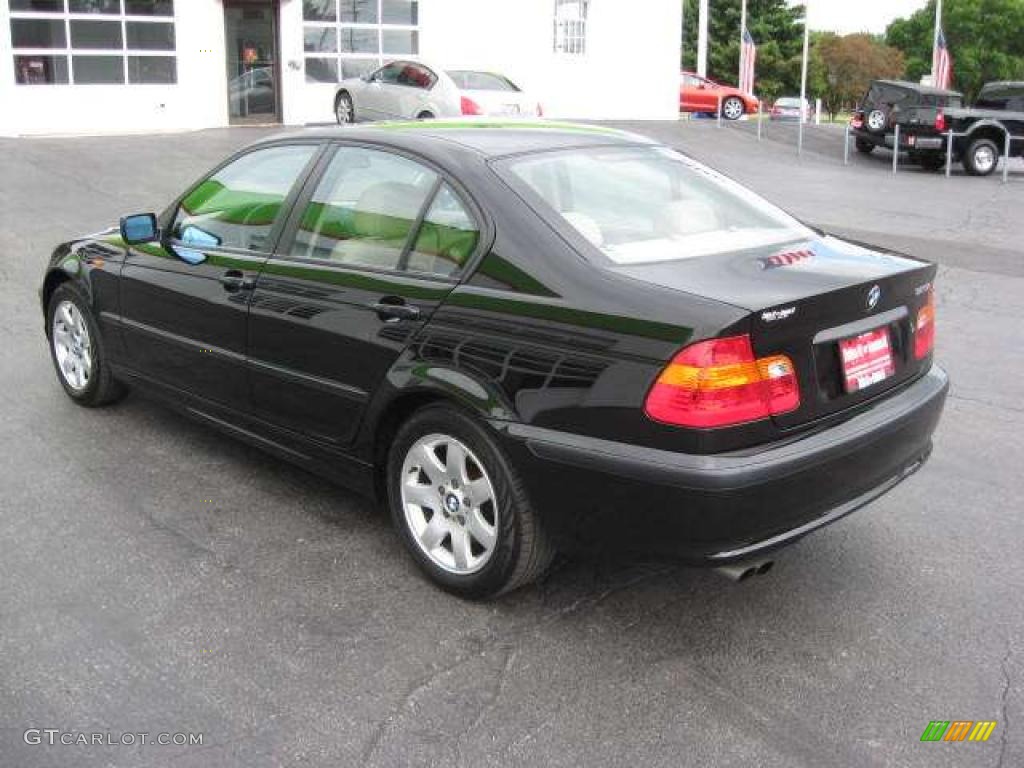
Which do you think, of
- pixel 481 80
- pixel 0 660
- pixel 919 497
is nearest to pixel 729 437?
pixel 919 497

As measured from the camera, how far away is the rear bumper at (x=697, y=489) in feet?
9.90

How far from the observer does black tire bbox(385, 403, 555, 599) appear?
338 centimetres

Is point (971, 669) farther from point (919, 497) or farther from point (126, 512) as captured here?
point (126, 512)

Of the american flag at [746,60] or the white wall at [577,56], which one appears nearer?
the white wall at [577,56]

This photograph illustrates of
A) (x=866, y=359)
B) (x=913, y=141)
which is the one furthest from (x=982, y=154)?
(x=866, y=359)

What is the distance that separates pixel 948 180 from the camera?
1961 centimetres

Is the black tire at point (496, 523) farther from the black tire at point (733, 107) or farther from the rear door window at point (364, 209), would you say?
the black tire at point (733, 107)

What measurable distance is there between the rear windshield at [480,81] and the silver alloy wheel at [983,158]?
349 inches

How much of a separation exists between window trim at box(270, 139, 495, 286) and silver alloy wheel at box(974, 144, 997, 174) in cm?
1910

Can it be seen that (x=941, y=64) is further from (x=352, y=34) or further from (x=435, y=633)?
(x=435, y=633)

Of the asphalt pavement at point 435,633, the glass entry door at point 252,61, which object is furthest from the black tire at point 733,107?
the asphalt pavement at point 435,633

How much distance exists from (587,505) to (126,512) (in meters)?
2.14

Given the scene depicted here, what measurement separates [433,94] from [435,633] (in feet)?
55.0

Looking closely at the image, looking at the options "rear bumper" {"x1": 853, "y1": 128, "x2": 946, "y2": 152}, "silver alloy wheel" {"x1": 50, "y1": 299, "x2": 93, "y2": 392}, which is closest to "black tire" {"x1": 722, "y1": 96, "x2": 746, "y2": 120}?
"rear bumper" {"x1": 853, "y1": 128, "x2": 946, "y2": 152}
